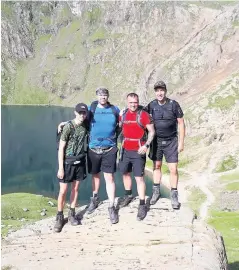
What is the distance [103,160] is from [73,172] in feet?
4.76

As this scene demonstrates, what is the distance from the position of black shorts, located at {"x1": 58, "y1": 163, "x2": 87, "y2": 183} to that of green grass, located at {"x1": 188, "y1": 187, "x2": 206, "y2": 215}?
57.0 m

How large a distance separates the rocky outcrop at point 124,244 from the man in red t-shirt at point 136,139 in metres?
1.04

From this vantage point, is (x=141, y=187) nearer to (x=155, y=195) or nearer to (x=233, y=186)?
(x=155, y=195)

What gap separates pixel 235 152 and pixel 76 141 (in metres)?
93.3

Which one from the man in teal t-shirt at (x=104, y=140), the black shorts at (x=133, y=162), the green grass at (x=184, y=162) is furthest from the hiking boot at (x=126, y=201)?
the green grass at (x=184, y=162)

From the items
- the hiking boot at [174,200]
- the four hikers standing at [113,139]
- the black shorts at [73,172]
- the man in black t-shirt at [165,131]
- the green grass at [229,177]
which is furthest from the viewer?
the green grass at [229,177]

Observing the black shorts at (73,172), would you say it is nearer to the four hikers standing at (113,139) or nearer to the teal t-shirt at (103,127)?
the four hikers standing at (113,139)

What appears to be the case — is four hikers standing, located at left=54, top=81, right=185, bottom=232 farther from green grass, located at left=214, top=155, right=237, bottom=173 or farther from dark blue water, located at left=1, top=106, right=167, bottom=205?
green grass, located at left=214, top=155, right=237, bottom=173

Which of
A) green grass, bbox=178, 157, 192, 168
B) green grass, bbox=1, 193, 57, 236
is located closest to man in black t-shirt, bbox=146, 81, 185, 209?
green grass, bbox=1, 193, 57, 236

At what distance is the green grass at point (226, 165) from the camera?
336 ft

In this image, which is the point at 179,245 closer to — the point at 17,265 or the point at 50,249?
the point at 50,249

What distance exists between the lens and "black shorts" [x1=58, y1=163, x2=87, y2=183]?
61.7 feet

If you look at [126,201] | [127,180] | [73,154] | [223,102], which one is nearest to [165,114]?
[127,180]

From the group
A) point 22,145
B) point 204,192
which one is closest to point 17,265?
point 204,192
